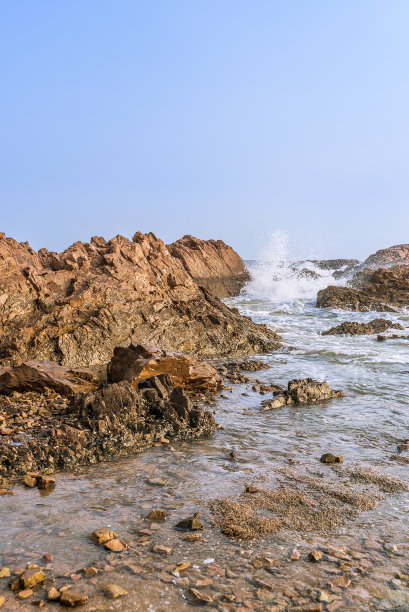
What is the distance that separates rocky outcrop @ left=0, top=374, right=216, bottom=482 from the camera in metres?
4.54

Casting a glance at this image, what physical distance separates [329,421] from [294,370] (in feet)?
12.1

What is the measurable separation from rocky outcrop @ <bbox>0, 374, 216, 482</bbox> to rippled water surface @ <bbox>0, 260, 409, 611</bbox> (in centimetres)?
27

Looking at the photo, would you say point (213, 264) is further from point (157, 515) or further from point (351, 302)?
point (157, 515)

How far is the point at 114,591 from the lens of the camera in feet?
8.27

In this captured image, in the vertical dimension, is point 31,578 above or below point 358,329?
below

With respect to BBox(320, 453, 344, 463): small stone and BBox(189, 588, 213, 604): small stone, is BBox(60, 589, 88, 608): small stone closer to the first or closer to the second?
BBox(189, 588, 213, 604): small stone

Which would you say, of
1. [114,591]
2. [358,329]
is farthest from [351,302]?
[114,591]

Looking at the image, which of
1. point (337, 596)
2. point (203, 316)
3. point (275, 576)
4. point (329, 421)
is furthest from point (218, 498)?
point (203, 316)

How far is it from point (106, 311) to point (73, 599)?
9387 millimetres

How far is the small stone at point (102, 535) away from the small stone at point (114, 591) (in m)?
0.50

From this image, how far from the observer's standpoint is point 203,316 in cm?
1279

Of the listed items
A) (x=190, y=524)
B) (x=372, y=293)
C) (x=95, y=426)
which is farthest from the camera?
(x=372, y=293)

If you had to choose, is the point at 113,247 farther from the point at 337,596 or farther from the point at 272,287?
the point at 272,287

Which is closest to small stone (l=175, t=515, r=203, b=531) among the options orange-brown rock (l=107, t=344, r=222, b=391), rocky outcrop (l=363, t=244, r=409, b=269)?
orange-brown rock (l=107, t=344, r=222, b=391)
